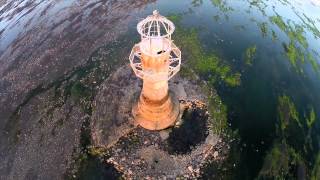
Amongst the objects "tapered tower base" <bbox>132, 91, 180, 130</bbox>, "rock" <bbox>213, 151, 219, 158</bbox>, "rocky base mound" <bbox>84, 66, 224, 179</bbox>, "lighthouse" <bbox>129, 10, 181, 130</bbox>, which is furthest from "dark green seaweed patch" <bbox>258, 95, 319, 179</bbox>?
"lighthouse" <bbox>129, 10, 181, 130</bbox>

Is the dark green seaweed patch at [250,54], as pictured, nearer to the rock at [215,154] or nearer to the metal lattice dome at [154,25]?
the rock at [215,154]

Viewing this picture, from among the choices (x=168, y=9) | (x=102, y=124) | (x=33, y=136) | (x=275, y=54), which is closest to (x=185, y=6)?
(x=168, y=9)

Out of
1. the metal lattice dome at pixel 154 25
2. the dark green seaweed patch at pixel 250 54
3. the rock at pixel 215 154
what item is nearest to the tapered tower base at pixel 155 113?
the rock at pixel 215 154

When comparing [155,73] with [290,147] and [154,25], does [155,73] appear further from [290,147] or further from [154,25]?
[290,147]

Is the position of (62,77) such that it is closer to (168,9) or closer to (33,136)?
(33,136)

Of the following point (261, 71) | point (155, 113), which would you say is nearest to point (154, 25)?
point (155, 113)

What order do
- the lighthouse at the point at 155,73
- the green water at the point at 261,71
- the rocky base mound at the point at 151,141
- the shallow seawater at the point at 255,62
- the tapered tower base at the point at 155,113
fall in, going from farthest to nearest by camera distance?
1. the tapered tower base at the point at 155,113
2. the shallow seawater at the point at 255,62
3. the green water at the point at 261,71
4. the rocky base mound at the point at 151,141
5. the lighthouse at the point at 155,73
